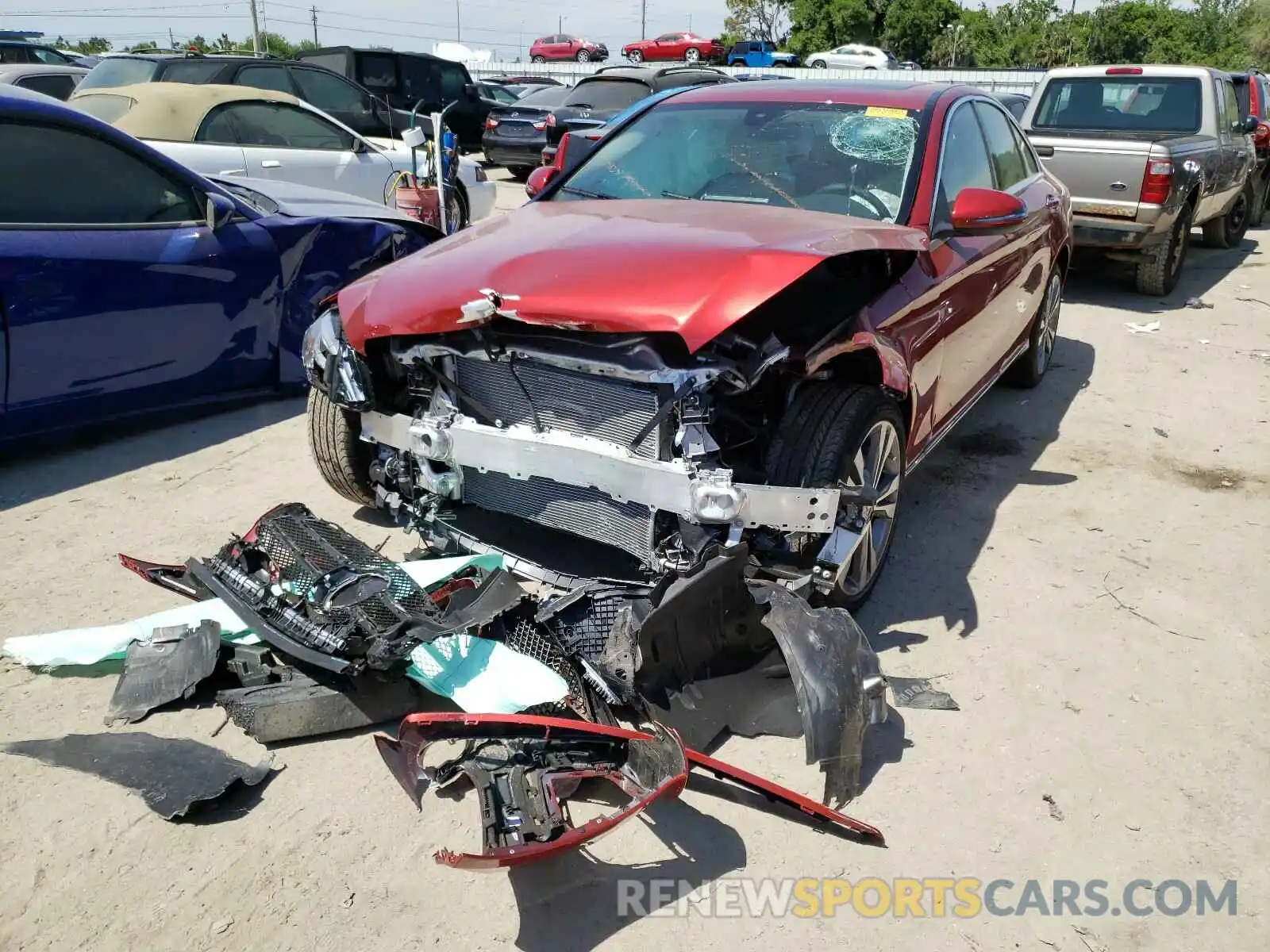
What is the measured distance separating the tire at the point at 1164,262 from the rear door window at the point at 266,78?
26.1 feet

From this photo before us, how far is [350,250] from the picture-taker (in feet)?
18.3

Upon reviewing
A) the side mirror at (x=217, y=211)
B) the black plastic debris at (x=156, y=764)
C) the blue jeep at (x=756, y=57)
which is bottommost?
the black plastic debris at (x=156, y=764)

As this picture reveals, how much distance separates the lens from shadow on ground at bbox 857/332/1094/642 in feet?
11.6

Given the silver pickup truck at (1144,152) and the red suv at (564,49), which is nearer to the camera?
the silver pickup truck at (1144,152)

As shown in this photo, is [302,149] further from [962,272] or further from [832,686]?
[832,686]

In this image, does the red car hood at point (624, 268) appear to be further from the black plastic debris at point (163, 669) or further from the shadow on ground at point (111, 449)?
the shadow on ground at point (111, 449)

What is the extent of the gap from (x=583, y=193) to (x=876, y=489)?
73.4 inches

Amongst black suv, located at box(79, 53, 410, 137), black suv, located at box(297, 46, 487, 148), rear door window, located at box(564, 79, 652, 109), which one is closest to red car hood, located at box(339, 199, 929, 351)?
black suv, located at box(79, 53, 410, 137)

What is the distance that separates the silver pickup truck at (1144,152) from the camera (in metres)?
7.74

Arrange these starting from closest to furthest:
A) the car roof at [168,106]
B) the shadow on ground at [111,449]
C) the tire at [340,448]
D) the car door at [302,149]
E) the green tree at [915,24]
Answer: the tire at [340,448], the shadow on ground at [111,449], the car roof at [168,106], the car door at [302,149], the green tree at [915,24]

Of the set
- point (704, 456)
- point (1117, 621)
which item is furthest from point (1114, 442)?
point (704, 456)

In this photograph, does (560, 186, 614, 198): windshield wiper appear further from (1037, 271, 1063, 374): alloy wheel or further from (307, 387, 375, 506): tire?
(1037, 271, 1063, 374): alloy wheel
